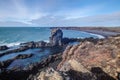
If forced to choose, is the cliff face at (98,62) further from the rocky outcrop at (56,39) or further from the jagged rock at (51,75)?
the rocky outcrop at (56,39)

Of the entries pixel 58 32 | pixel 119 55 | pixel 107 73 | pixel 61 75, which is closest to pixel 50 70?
pixel 61 75

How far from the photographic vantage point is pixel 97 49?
1220cm

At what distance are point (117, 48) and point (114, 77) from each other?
6.53 ft

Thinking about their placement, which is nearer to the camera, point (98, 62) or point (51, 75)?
point (51, 75)

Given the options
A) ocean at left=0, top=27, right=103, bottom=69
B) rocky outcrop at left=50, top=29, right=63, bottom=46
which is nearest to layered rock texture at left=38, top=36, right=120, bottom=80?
ocean at left=0, top=27, right=103, bottom=69

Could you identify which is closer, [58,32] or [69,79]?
[69,79]

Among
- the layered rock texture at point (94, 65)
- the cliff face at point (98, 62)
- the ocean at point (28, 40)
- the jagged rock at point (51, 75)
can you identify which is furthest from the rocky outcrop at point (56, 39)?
the jagged rock at point (51, 75)

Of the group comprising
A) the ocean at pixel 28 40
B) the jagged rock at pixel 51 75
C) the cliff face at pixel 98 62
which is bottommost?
the ocean at pixel 28 40

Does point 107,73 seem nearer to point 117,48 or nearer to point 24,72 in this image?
point 117,48

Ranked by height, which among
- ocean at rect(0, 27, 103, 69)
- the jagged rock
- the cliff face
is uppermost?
the jagged rock

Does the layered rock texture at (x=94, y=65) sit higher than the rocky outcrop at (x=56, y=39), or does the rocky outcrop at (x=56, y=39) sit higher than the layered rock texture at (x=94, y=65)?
the layered rock texture at (x=94, y=65)

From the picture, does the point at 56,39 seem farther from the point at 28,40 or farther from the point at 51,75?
the point at 51,75

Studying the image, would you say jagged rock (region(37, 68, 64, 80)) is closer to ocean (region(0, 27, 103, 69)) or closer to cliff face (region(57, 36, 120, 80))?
cliff face (region(57, 36, 120, 80))

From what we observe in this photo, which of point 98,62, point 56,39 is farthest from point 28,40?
point 98,62
